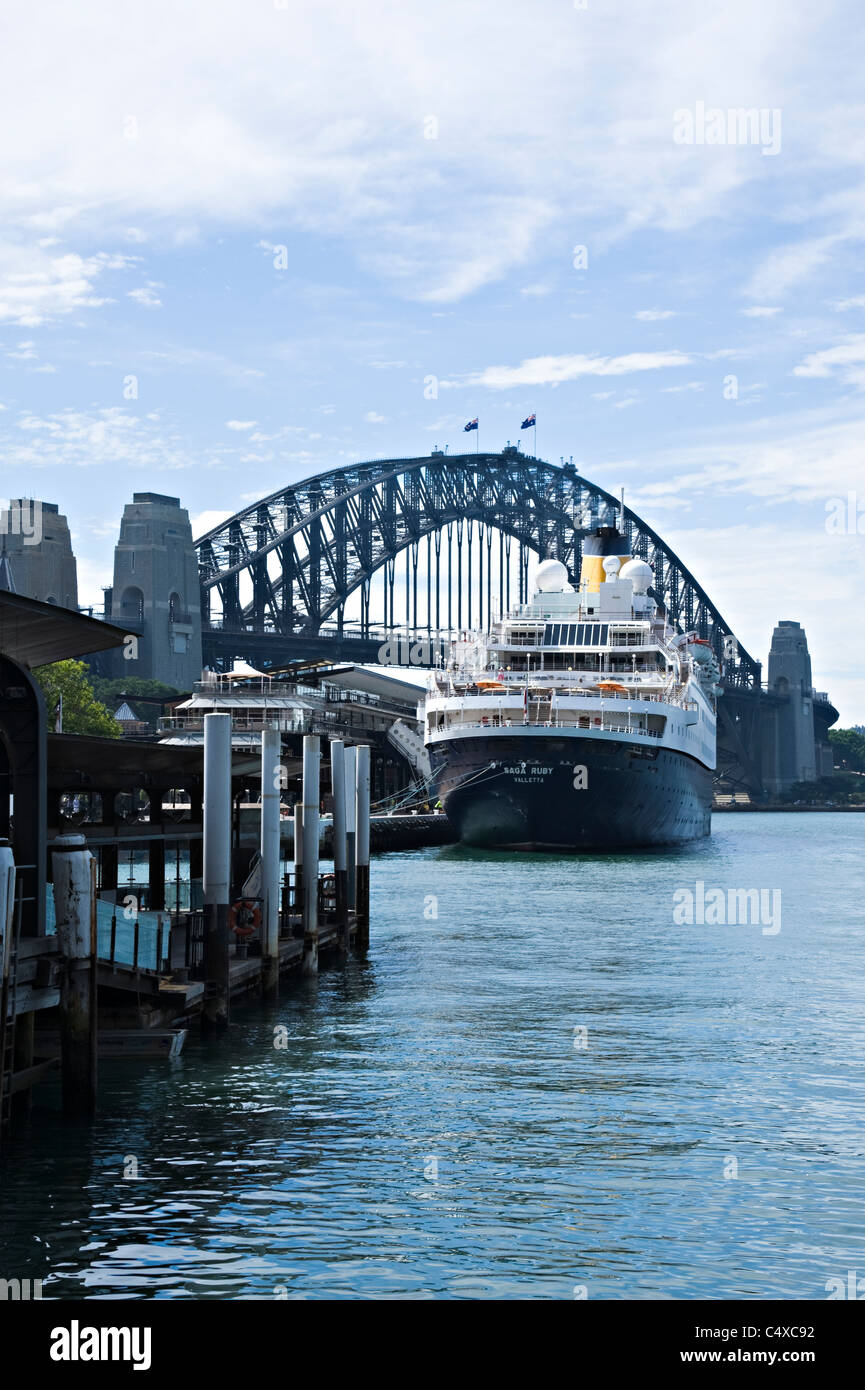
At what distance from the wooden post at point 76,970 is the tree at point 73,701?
67279 millimetres

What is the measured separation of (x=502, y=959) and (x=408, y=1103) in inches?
578

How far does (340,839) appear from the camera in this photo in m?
32.8

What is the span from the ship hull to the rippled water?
34.7 m

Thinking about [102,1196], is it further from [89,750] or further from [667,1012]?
[667,1012]

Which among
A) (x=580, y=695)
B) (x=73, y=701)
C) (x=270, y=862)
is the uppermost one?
(x=73, y=701)

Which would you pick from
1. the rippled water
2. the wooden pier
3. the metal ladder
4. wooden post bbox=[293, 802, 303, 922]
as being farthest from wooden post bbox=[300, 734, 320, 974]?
the metal ladder

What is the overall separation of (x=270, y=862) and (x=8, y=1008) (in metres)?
9.93

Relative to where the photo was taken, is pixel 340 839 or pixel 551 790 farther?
pixel 551 790

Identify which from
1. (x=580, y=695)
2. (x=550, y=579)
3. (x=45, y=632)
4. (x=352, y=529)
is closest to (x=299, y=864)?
(x=45, y=632)

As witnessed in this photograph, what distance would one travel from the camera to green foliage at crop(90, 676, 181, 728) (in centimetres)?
12000

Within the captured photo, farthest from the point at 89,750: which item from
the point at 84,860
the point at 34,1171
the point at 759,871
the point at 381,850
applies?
the point at 381,850

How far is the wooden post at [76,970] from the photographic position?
1689cm

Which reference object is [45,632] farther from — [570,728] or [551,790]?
[570,728]

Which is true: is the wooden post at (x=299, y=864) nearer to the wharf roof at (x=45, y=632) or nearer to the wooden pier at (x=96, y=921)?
the wooden pier at (x=96, y=921)
